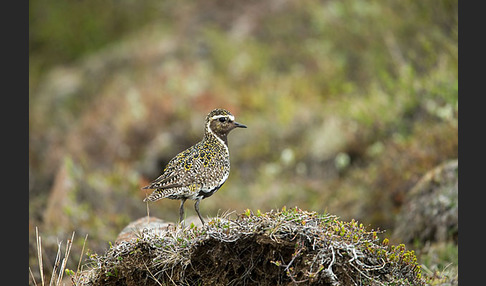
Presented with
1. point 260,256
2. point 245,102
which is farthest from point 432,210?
point 245,102

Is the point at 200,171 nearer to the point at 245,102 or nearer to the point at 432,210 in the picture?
the point at 432,210

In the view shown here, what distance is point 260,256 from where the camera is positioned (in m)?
7.80

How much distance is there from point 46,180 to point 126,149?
131 inches

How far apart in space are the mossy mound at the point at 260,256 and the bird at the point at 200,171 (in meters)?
0.89

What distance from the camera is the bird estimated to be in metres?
9.23

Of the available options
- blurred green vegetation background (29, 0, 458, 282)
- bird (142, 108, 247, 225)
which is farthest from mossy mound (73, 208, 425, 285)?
blurred green vegetation background (29, 0, 458, 282)

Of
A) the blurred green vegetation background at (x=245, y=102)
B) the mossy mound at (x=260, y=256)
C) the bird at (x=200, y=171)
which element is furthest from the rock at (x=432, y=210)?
the bird at (x=200, y=171)

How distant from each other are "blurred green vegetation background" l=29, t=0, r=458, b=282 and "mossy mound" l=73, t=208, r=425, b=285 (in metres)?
4.44

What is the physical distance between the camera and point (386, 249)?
8.12m

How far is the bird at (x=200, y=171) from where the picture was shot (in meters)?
9.23

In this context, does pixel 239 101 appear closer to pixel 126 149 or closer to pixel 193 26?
pixel 126 149

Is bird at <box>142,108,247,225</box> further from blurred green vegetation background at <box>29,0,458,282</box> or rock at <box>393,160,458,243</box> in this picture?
rock at <box>393,160,458,243</box>

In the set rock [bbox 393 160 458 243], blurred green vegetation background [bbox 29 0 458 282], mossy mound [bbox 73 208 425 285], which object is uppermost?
blurred green vegetation background [bbox 29 0 458 282]

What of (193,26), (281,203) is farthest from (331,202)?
(193,26)
